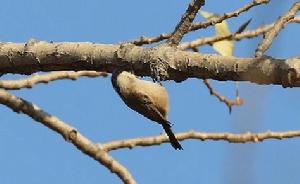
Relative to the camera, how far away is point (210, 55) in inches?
46.2

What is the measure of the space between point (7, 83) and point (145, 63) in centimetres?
144

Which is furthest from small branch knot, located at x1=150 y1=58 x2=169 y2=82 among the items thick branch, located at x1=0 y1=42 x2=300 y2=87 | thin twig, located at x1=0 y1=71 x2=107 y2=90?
thin twig, located at x1=0 y1=71 x2=107 y2=90

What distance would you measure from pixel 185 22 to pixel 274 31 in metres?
0.16

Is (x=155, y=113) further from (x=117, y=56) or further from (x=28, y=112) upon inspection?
(x=28, y=112)

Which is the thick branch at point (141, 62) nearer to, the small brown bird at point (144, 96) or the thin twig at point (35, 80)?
the small brown bird at point (144, 96)

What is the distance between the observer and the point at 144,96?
1173 mm

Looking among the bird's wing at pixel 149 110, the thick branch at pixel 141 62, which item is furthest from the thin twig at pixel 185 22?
the bird's wing at pixel 149 110

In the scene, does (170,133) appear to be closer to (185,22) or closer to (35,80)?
(185,22)

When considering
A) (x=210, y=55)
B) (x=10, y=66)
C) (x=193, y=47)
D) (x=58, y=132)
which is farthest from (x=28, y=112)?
(x=210, y=55)

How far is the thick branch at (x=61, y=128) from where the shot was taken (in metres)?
2.28

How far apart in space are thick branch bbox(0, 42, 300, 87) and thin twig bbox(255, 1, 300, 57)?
0.24 feet

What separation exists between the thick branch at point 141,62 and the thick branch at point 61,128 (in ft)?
2.88

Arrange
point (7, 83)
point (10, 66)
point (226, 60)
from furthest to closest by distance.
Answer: point (7, 83) < point (10, 66) < point (226, 60)

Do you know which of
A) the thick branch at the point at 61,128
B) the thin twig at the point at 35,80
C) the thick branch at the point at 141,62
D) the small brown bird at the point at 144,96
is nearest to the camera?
the thick branch at the point at 141,62
